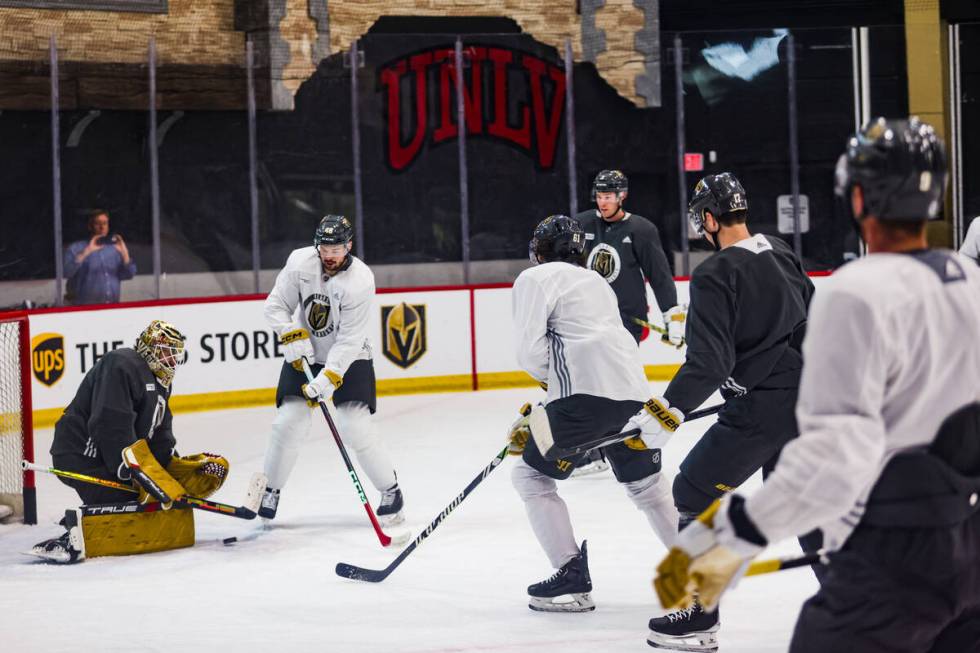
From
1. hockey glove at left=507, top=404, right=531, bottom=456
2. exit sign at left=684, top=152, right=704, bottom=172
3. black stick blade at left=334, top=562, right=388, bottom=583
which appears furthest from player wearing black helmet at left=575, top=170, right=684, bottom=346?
exit sign at left=684, top=152, right=704, bottom=172

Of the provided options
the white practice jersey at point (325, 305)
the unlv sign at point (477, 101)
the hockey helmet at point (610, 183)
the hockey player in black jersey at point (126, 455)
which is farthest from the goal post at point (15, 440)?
the unlv sign at point (477, 101)

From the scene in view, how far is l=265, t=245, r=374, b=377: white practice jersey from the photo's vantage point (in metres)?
5.19

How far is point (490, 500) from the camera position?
5.55 metres

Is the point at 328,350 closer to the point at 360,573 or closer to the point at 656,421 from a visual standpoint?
the point at 360,573

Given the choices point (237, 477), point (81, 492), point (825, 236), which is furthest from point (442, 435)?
point (825, 236)

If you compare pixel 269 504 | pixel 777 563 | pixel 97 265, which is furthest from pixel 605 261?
pixel 777 563

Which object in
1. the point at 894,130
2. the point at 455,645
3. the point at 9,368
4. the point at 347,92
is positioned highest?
the point at 347,92

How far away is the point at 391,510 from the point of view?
17.0 feet

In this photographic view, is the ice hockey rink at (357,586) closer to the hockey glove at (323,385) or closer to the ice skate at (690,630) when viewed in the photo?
the ice skate at (690,630)

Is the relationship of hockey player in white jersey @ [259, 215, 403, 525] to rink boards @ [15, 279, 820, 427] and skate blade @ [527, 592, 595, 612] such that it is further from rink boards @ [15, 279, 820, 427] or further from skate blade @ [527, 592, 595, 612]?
rink boards @ [15, 279, 820, 427]

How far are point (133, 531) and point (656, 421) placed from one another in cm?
208

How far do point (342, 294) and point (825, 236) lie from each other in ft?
19.2

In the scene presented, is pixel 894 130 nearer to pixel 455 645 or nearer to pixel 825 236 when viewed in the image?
pixel 455 645

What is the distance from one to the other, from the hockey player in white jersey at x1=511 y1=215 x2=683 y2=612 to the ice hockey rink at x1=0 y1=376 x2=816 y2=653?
7.4 inches
